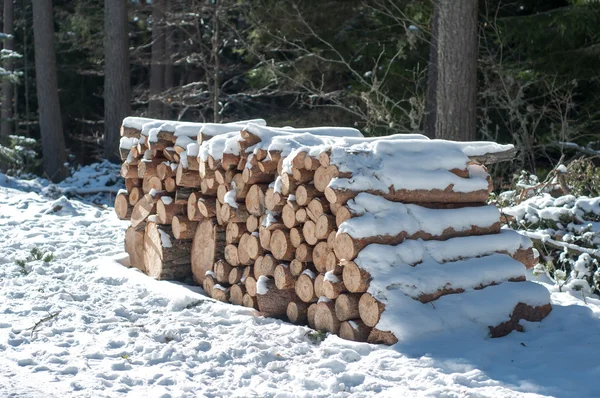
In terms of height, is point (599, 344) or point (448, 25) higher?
point (448, 25)

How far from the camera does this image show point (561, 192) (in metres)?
8.15

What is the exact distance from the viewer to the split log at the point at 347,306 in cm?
507

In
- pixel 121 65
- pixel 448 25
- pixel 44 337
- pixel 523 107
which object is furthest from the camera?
pixel 121 65

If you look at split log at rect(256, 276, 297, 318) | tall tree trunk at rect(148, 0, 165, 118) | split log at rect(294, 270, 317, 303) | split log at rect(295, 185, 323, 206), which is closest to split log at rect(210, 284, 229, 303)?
split log at rect(256, 276, 297, 318)

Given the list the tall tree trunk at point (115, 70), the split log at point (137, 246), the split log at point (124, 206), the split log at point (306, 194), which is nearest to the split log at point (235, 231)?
the split log at point (306, 194)

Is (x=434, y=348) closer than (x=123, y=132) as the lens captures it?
Yes

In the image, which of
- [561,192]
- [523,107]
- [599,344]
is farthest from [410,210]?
[523,107]

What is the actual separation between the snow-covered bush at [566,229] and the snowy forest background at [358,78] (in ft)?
0.05

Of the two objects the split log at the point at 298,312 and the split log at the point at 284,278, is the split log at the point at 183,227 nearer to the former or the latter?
the split log at the point at 284,278

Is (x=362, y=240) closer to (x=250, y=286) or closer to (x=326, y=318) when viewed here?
(x=326, y=318)

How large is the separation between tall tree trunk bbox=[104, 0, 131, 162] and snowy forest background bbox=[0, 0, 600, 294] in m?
0.03

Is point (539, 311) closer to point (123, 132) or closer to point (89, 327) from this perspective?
point (89, 327)

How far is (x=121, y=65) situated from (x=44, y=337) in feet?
41.0

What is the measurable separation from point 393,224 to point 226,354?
1.48m
